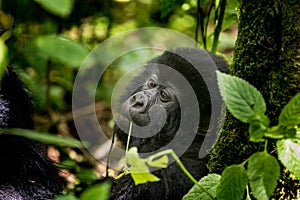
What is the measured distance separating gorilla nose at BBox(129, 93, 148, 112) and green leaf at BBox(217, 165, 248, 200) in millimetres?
1370

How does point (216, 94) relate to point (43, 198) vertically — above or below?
above

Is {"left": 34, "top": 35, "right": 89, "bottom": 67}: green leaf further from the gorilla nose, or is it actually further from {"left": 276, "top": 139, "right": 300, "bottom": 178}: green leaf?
{"left": 276, "top": 139, "right": 300, "bottom": 178}: green leaf

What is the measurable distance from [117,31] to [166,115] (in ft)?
9.01

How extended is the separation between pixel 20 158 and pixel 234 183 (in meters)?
1.25

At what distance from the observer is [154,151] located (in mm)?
3070

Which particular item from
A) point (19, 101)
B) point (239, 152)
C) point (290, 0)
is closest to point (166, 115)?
point (19, 101)

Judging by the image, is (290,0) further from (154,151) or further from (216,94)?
(154,151)

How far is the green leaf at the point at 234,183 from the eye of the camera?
1666mm

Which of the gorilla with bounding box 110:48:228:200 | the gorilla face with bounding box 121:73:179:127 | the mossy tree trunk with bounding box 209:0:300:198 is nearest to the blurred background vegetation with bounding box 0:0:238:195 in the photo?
the gorilla with bounding box 110:48:228:200

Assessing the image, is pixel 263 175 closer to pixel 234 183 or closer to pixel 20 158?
pixel 234 183

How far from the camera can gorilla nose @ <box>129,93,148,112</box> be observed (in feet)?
A: 9.95

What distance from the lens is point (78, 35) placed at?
210 inches

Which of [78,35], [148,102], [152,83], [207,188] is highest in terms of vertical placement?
[78,35]

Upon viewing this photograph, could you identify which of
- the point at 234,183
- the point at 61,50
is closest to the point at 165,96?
the point at 61,50
